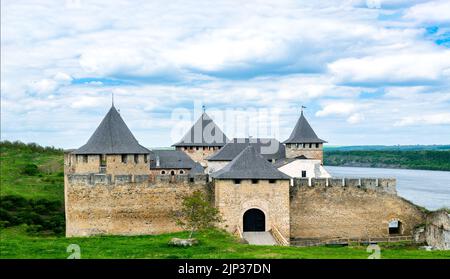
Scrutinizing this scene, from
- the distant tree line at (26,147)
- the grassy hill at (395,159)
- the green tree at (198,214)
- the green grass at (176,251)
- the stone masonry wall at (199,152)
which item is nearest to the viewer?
the green grass at (176,251)

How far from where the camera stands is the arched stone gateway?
21203mm

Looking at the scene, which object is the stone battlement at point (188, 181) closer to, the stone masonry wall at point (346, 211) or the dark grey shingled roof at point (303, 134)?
the stone masonry wall at point (346, 211)

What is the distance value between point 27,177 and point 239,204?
17.6 metres

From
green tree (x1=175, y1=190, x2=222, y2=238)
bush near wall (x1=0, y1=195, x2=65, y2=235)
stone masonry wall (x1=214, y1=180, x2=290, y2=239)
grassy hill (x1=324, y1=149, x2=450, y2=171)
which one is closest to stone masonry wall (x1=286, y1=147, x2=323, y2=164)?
stone masonry wall (x1=214, y1=180, x2=290, y2=239)

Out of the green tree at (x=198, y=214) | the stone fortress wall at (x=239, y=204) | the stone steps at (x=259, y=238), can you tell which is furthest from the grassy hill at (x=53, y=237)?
the stone fortress wall at (x=239, y=204)

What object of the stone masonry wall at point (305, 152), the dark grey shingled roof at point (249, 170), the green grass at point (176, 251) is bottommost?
the green grass at point (176, 251)

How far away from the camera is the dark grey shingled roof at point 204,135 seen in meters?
34.0

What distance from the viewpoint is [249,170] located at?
2120cm

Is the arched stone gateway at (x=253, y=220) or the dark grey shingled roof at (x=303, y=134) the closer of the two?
the arched stone gateway at (x=253, y=220)

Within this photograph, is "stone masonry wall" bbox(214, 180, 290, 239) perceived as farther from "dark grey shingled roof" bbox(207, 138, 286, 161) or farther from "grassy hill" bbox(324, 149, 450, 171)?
"grassy hill" bbox(324, 149, 450, 171)

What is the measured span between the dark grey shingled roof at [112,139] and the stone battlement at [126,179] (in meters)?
1.55

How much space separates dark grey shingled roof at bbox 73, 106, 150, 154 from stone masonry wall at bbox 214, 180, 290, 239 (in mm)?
3923
